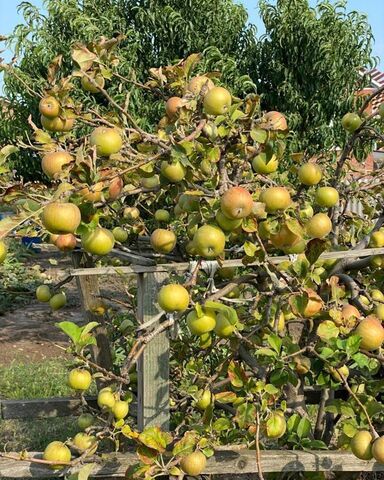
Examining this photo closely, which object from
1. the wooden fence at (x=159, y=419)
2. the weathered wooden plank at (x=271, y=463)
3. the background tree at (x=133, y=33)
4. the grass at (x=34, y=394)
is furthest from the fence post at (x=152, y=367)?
the background tree at (x=133, y=33)

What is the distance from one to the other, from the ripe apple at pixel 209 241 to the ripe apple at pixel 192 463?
436mm

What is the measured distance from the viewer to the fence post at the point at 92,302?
5.76 feet

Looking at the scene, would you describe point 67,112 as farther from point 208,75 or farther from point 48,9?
point 48,9

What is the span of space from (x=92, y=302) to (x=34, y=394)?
2502 mm

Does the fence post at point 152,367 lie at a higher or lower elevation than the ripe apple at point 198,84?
lower

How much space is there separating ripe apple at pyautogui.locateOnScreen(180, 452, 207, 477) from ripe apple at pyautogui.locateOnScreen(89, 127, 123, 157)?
2.19 feet

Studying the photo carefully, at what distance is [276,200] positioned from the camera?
4.04 ft

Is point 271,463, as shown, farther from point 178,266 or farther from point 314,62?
point 314,62

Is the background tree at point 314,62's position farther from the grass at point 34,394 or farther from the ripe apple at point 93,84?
the ripe apple at point 93,84

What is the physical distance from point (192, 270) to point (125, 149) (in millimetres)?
318

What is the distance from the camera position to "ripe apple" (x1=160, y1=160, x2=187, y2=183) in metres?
1.24

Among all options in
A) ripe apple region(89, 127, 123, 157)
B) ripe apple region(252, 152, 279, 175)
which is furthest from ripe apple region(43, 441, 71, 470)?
ripe apple region(252, 152, 279, 175)

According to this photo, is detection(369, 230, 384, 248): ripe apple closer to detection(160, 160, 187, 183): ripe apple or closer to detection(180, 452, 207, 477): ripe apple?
detection(160, 160, 187, 183): ripe apple

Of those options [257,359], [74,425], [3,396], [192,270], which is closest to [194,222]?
[192,270]
